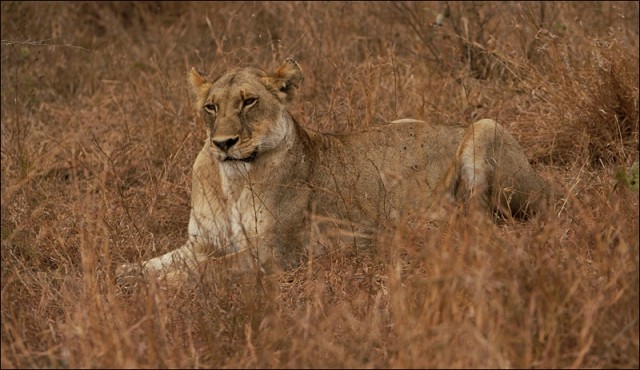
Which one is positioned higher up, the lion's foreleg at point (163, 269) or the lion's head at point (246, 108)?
the lion's head at point (246, 108)

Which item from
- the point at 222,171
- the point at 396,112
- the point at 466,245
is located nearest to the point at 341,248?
the point at 222,171

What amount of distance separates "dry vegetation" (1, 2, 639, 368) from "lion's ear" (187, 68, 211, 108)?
630 mm

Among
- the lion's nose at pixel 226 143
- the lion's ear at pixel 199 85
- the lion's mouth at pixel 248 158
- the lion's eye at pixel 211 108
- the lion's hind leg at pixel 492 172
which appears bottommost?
the lion's hind leg at pixel 492 172

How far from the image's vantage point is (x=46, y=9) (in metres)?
10.2

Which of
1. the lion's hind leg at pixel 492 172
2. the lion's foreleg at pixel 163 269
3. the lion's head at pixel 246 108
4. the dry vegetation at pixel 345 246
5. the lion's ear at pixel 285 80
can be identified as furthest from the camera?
the lion's hind leg at pixel 492 172

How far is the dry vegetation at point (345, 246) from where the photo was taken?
3.96 m

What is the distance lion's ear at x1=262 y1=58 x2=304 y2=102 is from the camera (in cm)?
564

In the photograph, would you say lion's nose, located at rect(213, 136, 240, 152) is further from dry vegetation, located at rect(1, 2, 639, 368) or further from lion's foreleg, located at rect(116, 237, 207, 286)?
dry vegetation, located at rect(1, 2, 639, 368)

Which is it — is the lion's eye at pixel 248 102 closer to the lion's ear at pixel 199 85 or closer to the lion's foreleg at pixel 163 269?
the lion's ear at pixel 199 85

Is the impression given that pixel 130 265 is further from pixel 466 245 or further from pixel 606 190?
pixel 606 190

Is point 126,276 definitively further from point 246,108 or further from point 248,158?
point 246,108

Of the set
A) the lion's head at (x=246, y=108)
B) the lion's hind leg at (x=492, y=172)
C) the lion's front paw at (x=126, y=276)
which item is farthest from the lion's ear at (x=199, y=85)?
the lion's hind leg at (x=492, y=172)

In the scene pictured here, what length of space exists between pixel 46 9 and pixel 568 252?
7.12 m

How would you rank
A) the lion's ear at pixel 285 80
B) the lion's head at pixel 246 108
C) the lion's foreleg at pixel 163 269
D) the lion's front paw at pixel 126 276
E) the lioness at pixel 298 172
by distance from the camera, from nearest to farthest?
1. the lion's foreleg at pixel 163 269
2. the lion's front paw at pixel 126 276
3. the lion's head at pixel 246 108
4. the lioness at pixel 298 172
5. the lion's ear at pixel 285 80
